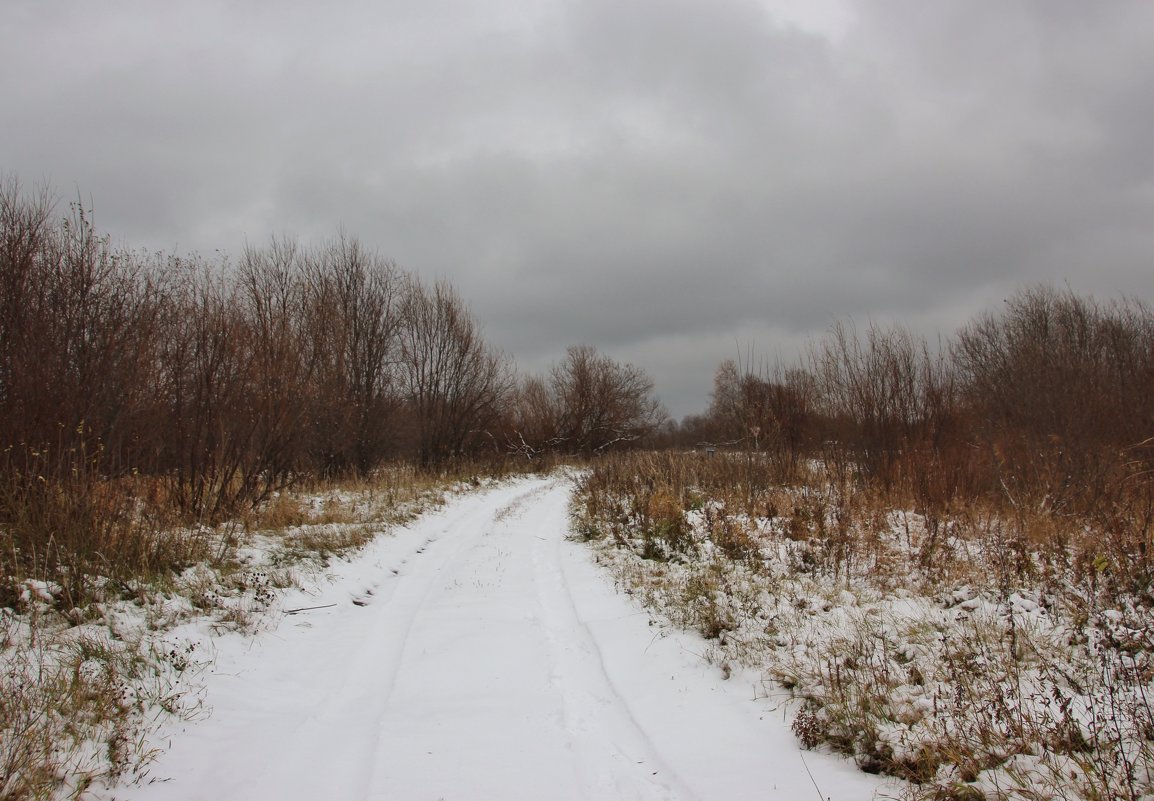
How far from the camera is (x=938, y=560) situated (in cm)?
640

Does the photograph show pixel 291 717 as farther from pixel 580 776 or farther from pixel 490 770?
pixel 580 776

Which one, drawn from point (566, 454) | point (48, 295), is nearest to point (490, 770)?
point (48, 295)

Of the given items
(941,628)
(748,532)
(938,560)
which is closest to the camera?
(941,628)

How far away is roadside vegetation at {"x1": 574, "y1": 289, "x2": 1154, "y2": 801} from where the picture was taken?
10.5ft

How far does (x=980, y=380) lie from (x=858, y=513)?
19.9 ft

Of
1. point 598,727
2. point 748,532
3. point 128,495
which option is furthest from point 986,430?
point 128,495

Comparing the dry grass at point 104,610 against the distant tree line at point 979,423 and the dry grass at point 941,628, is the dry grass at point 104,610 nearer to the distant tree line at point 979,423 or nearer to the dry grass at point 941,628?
the dry grass at point 941,628

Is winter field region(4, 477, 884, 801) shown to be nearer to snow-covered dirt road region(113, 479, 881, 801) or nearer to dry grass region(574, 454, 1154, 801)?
snow-covered dirt road region(113, 479, 881, 801)

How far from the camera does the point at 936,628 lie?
15.0 feet

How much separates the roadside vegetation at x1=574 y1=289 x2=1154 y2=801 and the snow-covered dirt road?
→ 1.57 ft

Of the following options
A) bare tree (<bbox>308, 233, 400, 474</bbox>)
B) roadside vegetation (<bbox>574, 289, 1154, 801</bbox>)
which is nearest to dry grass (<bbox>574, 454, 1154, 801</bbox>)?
roadside vegetation (<bbox>574, 289, 1154, 801</bbox>)

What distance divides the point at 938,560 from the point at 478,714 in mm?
5370

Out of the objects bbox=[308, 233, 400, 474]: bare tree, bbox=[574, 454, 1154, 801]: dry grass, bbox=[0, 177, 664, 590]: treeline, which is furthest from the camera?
bbox=[308, 233, 400, 474]: bare tree

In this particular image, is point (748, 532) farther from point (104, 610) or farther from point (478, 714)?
point (104, 610)
